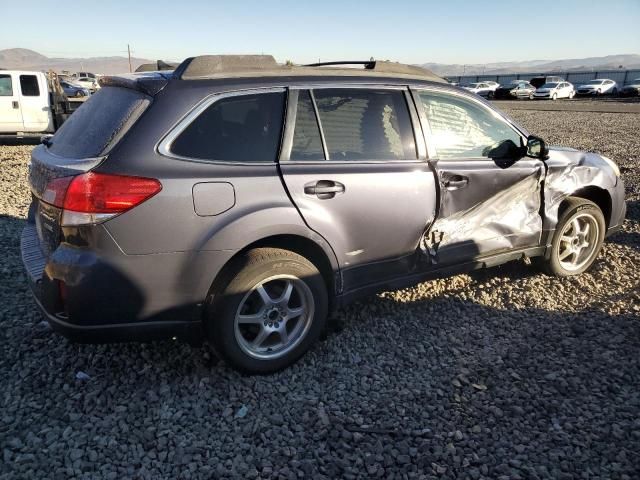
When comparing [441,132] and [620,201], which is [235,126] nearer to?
[441,132]

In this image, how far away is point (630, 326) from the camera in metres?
3.75

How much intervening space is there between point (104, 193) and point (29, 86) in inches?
495

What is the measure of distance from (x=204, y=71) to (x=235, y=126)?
364mm

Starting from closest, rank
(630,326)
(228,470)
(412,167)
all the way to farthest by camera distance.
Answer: (228,470) → (412,167) → (630,326)

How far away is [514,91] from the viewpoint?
39.2 m

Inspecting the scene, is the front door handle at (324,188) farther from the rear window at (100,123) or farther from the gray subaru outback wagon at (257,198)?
the rear window at (100,123)

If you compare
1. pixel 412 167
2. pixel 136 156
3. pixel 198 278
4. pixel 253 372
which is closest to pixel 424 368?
pixel 253 372

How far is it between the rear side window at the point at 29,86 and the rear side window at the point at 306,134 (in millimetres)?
12287

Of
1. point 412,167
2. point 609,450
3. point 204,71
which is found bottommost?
point 609,450

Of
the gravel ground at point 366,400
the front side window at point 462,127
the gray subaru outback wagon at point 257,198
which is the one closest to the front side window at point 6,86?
Answer: the gravel ground at point 366,400

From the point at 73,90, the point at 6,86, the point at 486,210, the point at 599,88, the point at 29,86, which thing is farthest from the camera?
the point at 599,88

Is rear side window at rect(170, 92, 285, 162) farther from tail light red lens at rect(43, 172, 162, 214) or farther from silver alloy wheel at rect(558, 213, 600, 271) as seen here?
silver alloy wheel at rect(558, 213, 600, 271)

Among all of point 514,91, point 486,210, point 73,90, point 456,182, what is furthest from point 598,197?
point 514,91

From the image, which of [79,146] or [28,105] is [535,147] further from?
[28,105]
